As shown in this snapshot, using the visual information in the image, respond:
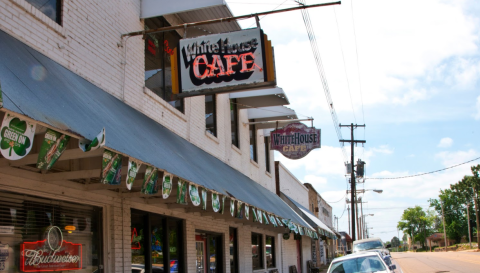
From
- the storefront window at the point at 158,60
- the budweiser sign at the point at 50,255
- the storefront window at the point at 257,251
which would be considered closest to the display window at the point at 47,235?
the budweiser sign at the point at 50,255

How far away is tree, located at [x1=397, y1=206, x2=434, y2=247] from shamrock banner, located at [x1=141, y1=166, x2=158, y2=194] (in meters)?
140

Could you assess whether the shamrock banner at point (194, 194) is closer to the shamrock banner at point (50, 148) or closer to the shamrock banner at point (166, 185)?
the shamrock banner at point (166, 185)

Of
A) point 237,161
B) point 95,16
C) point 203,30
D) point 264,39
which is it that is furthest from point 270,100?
point 95,16

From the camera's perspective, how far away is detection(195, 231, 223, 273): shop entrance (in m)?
13.4

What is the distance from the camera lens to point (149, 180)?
22.5ft

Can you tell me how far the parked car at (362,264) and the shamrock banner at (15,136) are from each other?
25.1 ft

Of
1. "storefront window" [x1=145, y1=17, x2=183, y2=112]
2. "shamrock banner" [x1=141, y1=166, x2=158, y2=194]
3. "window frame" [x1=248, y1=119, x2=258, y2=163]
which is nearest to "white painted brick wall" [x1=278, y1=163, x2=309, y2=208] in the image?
"window frame" [x1=248, y1=119, x2=258, y2=163]

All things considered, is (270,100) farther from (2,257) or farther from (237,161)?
(2,257)

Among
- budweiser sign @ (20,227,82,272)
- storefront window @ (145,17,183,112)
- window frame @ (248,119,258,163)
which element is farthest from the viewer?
window frame @ (248,119,258,163)

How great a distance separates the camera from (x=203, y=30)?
1270 cm

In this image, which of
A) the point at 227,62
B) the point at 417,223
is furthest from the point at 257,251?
the point at 417,223

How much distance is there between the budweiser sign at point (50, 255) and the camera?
6.59 metres

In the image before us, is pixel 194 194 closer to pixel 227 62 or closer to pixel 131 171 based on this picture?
pixel 131 171

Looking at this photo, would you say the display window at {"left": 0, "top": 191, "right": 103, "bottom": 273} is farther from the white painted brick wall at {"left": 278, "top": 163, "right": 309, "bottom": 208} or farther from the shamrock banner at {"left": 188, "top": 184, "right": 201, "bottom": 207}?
the white painted brick wall at {"left": 278, "top": 163, "right": 309, "bottom": 208}
